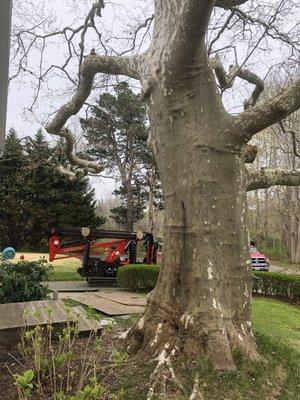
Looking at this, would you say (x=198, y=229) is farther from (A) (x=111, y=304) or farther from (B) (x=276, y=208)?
(B) (x=276, y=208)

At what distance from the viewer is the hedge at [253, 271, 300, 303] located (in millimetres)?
12211

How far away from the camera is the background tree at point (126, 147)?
27.7 m

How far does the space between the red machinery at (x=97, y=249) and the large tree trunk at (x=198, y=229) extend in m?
8.27

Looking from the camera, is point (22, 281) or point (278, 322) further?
point (278, 322)

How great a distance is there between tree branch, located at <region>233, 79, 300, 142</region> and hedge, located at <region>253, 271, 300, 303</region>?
29.3ft

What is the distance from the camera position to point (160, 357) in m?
3.39

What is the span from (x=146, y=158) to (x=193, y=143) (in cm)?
2445

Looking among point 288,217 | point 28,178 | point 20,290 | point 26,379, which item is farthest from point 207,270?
point 288,217

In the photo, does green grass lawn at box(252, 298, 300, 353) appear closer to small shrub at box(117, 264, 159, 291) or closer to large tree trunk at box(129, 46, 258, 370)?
large tree trunk at box(129, 46, 258, 370)

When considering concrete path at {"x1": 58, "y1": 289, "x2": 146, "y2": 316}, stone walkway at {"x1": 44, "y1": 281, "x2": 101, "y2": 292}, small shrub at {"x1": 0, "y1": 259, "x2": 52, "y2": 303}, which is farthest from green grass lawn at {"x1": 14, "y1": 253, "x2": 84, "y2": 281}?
small shrub at {"x1": 0, "y1": 259, "x2": 52, "y2": 303}

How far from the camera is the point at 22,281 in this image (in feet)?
20.1

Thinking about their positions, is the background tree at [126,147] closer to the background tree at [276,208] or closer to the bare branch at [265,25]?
the background tree at [276,208]

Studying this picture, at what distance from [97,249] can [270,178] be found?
8.63 metres

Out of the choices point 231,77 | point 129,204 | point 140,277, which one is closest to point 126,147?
point 129,204
